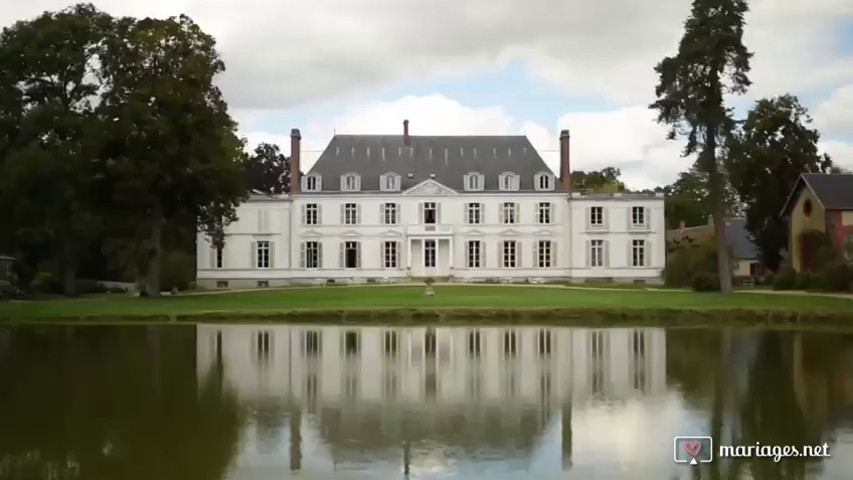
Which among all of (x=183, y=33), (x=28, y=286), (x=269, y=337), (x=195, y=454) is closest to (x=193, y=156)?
(x=183, y=33)

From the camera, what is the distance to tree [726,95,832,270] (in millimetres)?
42906

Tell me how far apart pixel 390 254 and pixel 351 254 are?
210 cm

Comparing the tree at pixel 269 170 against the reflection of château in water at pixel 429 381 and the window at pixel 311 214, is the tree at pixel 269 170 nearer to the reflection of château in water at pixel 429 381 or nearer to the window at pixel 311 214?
the window at pixel 311 214

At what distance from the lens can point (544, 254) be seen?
→ 1966 inches

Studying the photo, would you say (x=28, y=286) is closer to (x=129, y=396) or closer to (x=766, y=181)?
(x=129, y=396)

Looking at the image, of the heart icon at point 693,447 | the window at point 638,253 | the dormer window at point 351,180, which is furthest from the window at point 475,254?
the heart icon at point 693,447

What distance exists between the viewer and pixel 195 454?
7.77 m

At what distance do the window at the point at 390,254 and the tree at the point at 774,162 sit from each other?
17.6 m

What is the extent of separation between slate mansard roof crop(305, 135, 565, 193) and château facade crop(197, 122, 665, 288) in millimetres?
130

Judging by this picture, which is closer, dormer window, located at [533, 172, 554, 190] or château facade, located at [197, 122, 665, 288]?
château facade, located at [197, 122, 665, 288]

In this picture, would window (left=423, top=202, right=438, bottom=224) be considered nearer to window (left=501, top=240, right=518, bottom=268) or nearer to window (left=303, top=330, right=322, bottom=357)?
window (left=501, top=240, right=518, bottom=268)

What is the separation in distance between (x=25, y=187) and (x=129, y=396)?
23.8 m

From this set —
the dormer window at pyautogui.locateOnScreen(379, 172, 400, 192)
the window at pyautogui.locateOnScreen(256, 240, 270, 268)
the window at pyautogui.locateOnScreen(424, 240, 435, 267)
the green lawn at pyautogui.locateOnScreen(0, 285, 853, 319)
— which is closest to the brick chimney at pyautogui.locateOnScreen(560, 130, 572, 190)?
the window at pyautogui.locateOnScreen(424, 240, 435, 267)

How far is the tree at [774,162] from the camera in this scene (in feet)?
141
